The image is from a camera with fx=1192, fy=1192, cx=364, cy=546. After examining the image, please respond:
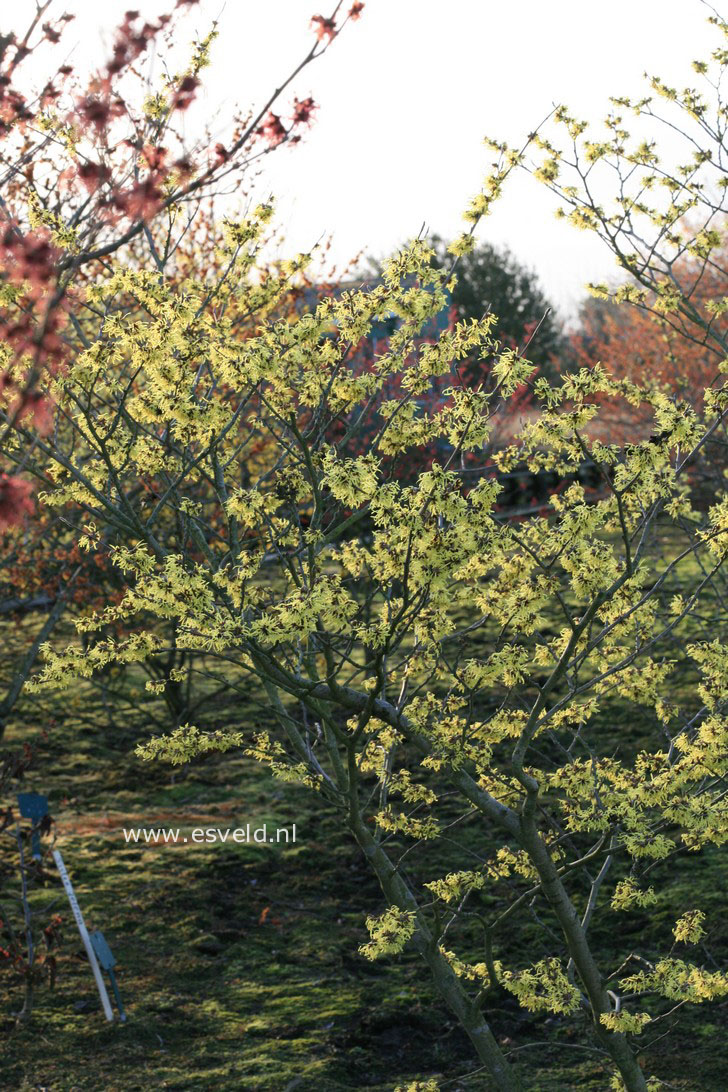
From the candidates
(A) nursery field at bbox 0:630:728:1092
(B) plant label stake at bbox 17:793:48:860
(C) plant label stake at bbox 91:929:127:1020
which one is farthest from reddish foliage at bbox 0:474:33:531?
(B) plant label stake at bbox 17:793:48:860

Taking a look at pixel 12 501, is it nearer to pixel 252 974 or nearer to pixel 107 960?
pixel 107 960

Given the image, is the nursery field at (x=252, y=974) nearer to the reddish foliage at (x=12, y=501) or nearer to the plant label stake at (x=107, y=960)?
the plant label stake at (x=107, y=960)

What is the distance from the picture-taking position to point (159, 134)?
188 inches

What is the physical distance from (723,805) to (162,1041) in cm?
309

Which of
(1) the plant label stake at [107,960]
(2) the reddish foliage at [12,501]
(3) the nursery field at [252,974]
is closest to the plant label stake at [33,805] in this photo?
(1) the plant label stake at [107,960]

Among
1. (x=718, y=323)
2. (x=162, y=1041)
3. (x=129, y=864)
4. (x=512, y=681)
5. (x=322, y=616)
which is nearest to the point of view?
(x=322, y=616)

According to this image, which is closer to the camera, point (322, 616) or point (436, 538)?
point (436, 538)

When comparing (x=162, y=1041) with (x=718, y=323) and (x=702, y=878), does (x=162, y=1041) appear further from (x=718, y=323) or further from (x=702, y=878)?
(x=718, y=323)

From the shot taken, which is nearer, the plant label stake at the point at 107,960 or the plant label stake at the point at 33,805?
the plant label stake at the point at 107,960

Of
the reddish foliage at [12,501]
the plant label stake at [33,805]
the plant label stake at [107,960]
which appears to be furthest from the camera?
the plant label stake at [33,805]

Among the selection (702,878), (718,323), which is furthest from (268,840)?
(718,323)

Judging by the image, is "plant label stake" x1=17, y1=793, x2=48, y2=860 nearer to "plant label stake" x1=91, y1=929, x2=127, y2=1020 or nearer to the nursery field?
"plant label stake" x1=91, y1=929, x2=127, y2=1020

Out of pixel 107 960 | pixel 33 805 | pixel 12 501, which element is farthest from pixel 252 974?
pixel 12 501

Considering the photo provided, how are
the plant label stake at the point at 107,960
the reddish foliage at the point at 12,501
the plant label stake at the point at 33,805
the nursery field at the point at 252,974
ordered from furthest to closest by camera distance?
1. the plant label stake at the point at 33,805
2. the plant label stake at the point at 107,960
3. the nursery field at the point at 252,974
4. the reddish foliage at the point at 12,501
